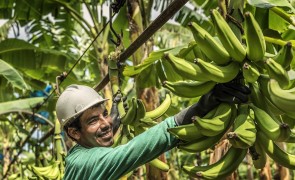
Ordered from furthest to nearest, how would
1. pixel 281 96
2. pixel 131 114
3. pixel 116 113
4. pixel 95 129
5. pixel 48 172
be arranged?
pixel 48 172, pixel 116 113, pixel 131 114, pixel 95 129, pixel 281 96

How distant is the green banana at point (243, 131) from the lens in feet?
4.46

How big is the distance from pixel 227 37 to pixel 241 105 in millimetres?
194

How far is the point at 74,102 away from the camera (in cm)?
198


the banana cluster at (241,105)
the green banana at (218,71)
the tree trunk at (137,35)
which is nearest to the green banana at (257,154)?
the banana cluster at (241,105)

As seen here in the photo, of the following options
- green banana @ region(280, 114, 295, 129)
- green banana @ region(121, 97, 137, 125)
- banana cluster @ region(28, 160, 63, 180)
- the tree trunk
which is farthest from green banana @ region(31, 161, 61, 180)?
green banana @ region(280, 114, 295, 129)

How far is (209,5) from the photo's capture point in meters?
4.15

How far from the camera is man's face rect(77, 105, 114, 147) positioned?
1.90 m

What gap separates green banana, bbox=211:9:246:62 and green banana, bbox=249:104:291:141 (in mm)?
167

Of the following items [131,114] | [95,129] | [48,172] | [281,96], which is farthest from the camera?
[48,172]

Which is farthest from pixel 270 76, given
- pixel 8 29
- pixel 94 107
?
pixel 8 29

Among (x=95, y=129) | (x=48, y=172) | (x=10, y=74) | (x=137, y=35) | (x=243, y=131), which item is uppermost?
(x=137, y=35)

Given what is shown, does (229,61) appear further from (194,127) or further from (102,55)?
(102,55)

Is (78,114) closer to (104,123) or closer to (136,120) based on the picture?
(104,123)

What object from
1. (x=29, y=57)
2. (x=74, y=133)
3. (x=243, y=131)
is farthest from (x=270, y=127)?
(x=29, y=57)
